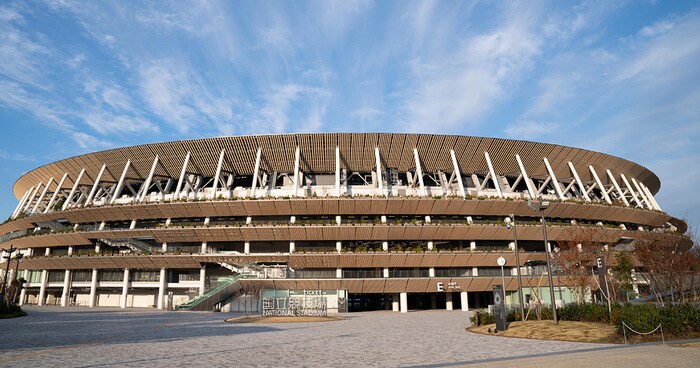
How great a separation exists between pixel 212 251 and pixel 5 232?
35923 mm

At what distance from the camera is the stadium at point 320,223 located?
45.9 meters

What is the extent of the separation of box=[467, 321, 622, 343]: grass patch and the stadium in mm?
22024

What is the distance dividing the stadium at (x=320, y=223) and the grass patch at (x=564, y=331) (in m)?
22.0

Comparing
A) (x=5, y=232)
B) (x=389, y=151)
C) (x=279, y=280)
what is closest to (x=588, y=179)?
(x=389, y=151)

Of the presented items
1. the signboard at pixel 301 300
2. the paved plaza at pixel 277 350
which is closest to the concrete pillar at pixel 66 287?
the signboard at pixel 301 300

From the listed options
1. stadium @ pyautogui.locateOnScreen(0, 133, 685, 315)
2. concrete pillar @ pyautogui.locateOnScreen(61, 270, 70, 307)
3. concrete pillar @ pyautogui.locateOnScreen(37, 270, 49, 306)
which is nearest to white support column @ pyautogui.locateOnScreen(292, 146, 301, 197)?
stadium @ pyautogui.locateOnScreen(0, 133, 685, 315)

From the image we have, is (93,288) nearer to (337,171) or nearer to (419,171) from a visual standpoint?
(337,171)

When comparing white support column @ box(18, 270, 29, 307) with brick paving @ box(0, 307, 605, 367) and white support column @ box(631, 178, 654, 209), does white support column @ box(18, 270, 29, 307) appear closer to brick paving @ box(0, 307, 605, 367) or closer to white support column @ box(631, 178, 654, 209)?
brick paving @ box(0, 307, 605, 367)

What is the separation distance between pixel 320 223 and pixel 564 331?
99.8ft

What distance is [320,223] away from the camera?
46250mm

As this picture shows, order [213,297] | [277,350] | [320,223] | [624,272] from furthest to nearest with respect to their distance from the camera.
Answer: [320,223] → [624,272] → [213,297] → [277,350]

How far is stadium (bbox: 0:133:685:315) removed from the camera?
45.9m

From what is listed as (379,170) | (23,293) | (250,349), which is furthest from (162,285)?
(250,349)

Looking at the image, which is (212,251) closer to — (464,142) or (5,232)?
(464,142)
